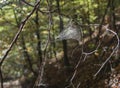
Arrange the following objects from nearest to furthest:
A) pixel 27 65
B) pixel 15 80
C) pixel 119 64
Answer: pixel 119 64 < pixel 27 65 < pixel 15 80

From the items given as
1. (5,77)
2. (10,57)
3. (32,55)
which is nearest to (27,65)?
(32,55)

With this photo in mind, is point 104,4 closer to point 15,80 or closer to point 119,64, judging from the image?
point 119,64

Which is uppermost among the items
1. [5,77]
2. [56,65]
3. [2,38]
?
[2,38]

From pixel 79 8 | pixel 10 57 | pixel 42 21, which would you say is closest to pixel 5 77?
pixel 10 57

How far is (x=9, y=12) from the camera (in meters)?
9.38

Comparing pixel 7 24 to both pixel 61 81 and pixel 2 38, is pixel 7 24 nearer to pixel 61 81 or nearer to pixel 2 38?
pixel 2 38

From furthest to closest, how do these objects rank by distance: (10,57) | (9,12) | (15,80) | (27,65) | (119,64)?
(15,80) → (27,65) → (10,57) → (9,12) → (119,64)

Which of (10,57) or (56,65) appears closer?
(10,57)

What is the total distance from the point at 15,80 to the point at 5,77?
916mm

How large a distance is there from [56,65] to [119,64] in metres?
3.83

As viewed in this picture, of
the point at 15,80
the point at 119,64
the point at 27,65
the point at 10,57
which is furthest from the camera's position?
the point at 15,80

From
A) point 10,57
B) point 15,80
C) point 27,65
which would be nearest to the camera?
point 10,57

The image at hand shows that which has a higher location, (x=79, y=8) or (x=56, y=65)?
(x=79, y=8)

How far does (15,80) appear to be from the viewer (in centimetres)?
1345
